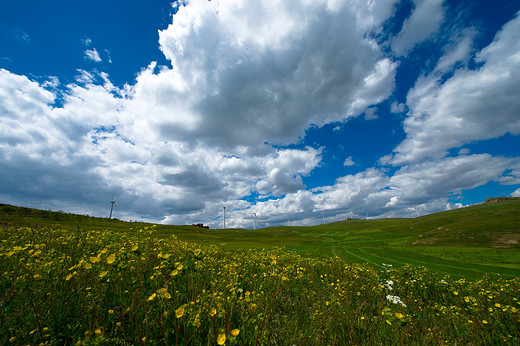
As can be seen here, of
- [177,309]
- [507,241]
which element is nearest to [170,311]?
[177,309]

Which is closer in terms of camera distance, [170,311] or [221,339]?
[221,339]

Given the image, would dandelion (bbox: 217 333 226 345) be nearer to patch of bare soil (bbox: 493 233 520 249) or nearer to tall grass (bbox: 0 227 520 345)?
tall grass (bbox: 0 227 520 345)

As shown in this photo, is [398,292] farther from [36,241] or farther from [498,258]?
[498,258]

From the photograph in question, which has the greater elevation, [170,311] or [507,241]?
[170,311]

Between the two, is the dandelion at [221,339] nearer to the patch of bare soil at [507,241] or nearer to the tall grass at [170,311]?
the tall grass at [170,311]

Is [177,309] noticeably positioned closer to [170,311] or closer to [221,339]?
[170,311]

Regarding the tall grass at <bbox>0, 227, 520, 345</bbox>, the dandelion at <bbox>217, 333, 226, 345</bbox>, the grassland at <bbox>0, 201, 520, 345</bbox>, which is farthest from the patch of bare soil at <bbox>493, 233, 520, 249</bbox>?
the dandelion at <bbox>217, 333, 226, 345</bbox>

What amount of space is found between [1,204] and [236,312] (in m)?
108

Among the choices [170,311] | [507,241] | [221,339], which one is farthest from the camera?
[507,241]

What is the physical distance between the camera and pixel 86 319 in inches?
136

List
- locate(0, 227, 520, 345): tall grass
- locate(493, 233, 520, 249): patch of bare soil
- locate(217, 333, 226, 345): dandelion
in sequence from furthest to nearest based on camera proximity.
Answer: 1. locate(493, 233, 520, 249): patch of bare soil
2. locate(0, 227, 520, 345): tall grass
3. locate(217, 333, 226, 345): dandelion

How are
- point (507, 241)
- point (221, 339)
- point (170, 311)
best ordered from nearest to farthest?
point (221, 339)
point (170, 311)
point (507, 241)

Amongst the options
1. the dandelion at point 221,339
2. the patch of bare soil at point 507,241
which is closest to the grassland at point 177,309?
the dandelion at point 221,339

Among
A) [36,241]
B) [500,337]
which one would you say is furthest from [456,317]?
[36,241]
